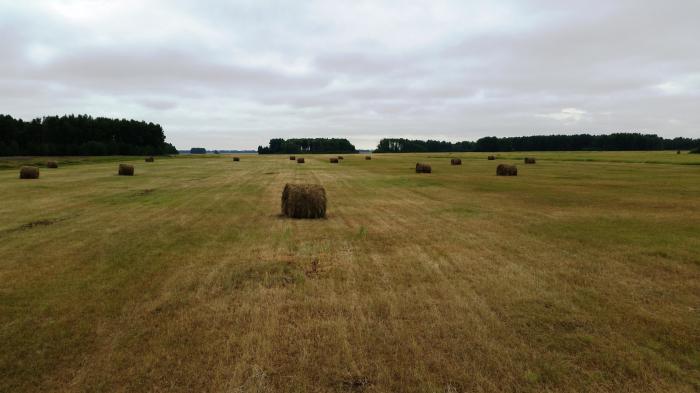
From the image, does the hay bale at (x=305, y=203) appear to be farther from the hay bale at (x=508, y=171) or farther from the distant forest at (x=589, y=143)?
the distant forest at (x=589, y=143)

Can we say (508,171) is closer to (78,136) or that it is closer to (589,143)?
(78,136)

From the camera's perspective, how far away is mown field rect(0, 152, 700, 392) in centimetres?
460

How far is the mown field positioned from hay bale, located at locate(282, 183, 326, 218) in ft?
4.96

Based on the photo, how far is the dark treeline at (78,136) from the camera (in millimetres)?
102562

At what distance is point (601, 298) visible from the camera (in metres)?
6.82

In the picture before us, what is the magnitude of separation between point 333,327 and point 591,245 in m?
8.11

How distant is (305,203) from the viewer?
14727 mm

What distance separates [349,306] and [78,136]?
14288cm

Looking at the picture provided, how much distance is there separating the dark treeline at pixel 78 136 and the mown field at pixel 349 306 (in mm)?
111270

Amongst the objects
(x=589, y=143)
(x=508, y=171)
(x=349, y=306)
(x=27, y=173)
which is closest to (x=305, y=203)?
(x=349, y=306)

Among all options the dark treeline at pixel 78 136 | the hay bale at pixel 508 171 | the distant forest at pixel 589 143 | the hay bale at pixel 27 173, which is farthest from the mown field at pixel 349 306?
the distant forest at pixel 589 143

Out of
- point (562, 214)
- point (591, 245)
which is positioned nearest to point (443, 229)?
point (591, 245)

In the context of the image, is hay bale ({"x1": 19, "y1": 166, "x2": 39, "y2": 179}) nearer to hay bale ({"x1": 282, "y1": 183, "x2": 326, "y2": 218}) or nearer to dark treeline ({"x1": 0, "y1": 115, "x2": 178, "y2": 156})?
hay bale ({"x1": 282, "y1": 183, "x2": 326, "y2": 218})

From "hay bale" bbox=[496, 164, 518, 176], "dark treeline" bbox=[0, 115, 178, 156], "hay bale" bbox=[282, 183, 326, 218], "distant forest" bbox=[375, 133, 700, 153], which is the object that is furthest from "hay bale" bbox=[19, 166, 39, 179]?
"distant forest" bbox=[375, 133, 700, 153]
